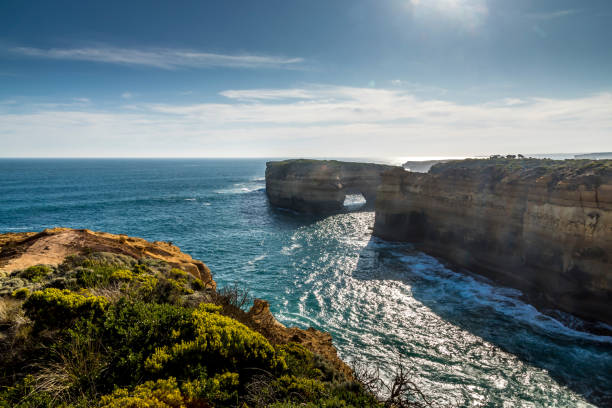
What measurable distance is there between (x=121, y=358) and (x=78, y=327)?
1774 mm

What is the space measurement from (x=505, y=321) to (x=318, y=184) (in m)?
45.4

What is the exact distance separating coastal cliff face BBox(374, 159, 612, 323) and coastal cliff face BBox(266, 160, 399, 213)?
2262 centimetres

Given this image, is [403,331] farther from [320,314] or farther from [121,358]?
[121,358]

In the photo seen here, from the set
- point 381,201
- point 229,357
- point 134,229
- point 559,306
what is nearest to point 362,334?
point 229,357

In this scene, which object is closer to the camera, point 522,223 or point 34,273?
point 34,273

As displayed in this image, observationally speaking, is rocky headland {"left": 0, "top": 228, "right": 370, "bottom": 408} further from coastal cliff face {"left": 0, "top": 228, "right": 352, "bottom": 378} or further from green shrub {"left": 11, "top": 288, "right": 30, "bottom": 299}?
coastal cliff face {"left": 0, "top": 228, "right": 352, "bottom": 378}

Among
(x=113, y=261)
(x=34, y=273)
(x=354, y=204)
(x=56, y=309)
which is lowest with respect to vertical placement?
(x=354, y=204)

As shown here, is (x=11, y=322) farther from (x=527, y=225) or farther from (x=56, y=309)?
(x=527, y=225)

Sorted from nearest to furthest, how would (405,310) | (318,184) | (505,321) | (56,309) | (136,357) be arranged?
(136,357) → (56,309) → (505,321) → (405,310) → (318,184)

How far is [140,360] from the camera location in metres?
7.45

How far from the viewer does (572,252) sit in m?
23.8

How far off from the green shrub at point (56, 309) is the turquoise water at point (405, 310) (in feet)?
46.5

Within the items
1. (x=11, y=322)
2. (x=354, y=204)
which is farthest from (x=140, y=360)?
(x=354, y=204)

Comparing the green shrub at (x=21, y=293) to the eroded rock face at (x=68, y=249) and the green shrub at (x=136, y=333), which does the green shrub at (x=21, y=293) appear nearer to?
the green shrub at (x=136, y=333)
